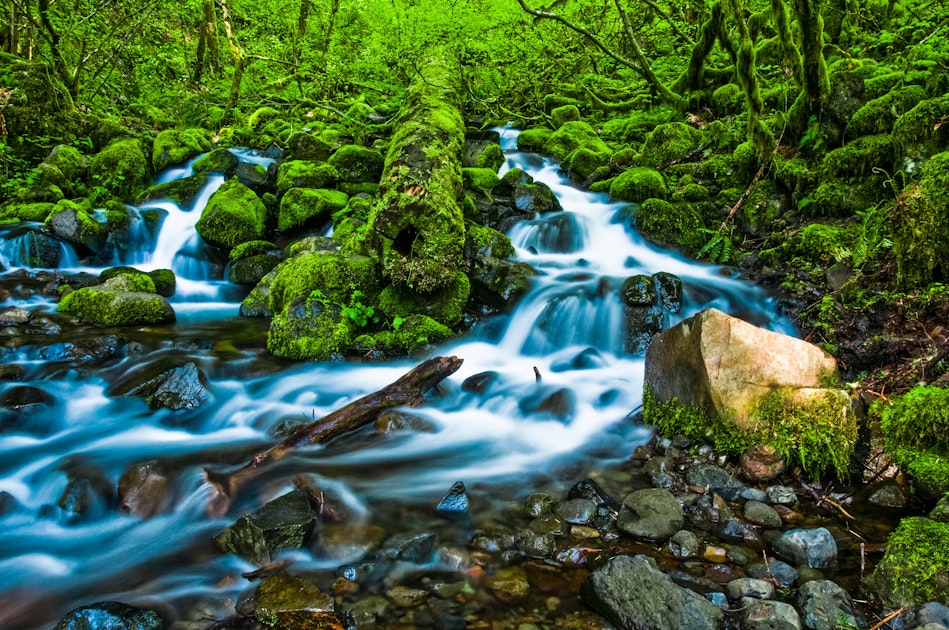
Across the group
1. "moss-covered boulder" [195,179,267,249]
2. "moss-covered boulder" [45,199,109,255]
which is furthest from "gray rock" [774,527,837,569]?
"moss-covered boulder" [45,199,109,255]

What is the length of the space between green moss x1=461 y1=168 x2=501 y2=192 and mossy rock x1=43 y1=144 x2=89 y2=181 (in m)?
7.43

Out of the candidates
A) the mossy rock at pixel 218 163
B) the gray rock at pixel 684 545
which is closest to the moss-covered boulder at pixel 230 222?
the mossy rock at pixel 218 163

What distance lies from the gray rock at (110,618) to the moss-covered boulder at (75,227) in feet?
26.3

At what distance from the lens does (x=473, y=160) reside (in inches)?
445

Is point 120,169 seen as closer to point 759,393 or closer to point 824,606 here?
point 759,393

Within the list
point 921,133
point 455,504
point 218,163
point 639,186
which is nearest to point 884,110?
point 921,133

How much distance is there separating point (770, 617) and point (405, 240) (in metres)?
5.06

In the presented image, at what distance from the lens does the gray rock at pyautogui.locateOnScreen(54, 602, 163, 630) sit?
2.48m

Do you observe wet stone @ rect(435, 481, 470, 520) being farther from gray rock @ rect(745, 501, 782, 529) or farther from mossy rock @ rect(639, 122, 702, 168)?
mossy rock @ rect(639, 122, 702, 168)

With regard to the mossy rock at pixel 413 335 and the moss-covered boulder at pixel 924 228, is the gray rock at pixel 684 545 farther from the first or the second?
the mossy rock at pixel 413 335

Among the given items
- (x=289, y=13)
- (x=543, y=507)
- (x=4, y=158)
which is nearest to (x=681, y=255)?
(x=543, y=507)

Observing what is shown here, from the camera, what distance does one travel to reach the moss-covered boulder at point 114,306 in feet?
22.7

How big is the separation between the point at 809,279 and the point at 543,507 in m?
4.55

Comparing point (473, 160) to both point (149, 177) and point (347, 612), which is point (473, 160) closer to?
point (149, 177)
